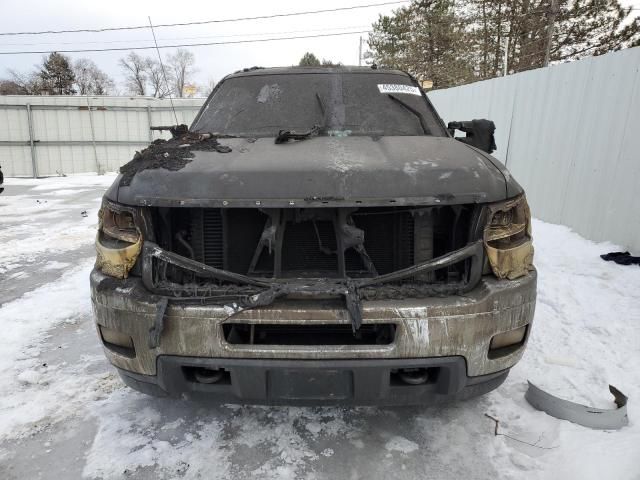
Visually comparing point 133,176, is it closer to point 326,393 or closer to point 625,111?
point 326,393

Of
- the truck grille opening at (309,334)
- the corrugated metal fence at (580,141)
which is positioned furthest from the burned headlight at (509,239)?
the corrugated metal fence at (580,141)

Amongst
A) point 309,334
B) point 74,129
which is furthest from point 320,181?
point 74,129

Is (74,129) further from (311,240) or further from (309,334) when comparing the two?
(309,334)

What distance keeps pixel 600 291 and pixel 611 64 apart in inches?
122

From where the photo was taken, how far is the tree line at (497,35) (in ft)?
65.8

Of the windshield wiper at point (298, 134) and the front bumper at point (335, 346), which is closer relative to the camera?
the front bumper at point (335, 346)

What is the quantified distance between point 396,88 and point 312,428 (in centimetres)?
246

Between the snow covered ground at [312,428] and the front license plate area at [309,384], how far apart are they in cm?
40

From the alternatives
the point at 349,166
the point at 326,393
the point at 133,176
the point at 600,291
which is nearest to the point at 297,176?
the point at 349,166

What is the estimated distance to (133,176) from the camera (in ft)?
6.96

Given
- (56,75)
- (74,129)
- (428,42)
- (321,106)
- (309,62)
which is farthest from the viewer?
(56,75)

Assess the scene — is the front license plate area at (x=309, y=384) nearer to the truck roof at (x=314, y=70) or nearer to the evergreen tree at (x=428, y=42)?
the truck roof at (x=314, y=70)

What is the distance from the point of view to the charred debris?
2.15m

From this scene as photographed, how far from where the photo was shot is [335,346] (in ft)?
6.08
